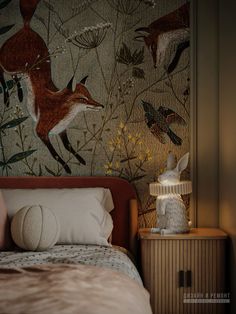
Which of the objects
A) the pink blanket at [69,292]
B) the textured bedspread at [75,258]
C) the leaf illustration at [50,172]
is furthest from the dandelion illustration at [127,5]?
the pink blanket at [69,292]

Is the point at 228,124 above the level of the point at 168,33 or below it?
below

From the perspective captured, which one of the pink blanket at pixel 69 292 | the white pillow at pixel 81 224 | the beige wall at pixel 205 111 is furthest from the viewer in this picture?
the beige wall at pixel 205 111

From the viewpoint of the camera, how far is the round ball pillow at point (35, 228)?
2617 mm

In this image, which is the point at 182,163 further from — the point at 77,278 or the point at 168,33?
the point at 77,278

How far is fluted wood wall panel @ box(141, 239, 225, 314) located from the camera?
2.94 metres

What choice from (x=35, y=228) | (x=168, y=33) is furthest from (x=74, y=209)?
(x=168, y=33)

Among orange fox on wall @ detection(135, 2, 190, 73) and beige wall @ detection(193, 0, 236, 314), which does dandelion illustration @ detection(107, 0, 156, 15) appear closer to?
orange fox on wall @ detection(135, 2, 190, 73)

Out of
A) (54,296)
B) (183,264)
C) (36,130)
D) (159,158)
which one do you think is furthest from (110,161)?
(54,296)

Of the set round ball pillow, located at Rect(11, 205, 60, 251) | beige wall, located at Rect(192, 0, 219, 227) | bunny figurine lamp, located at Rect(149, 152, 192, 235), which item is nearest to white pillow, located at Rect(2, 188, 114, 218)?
round ball pillow, located at Rect(11, 205, 60, 251)

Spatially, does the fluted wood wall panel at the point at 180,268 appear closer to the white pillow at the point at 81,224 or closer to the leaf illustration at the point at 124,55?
the white pillow at the point at 81,224

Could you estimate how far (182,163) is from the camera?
313cm

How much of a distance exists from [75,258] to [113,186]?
0.88m

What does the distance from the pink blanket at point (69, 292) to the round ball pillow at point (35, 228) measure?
1.65ft

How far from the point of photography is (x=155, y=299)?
2938 millimetres
